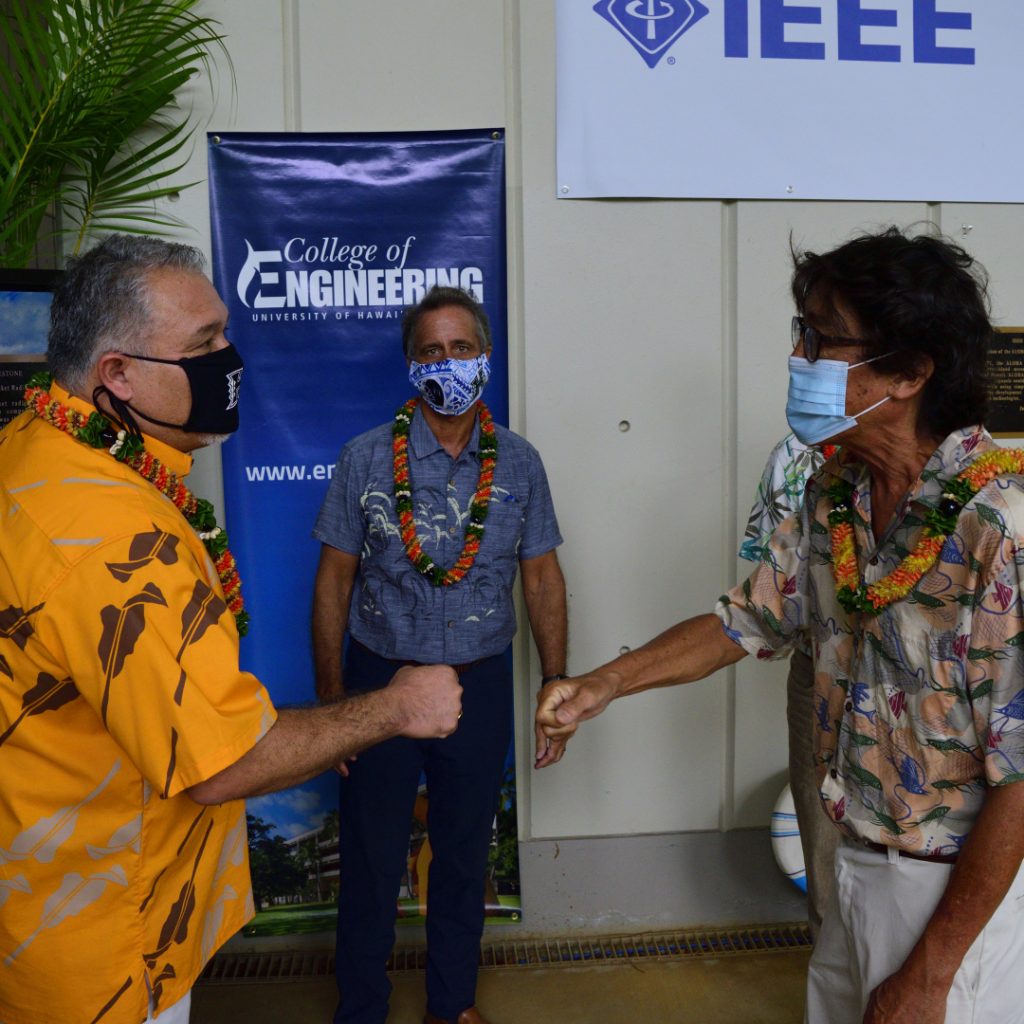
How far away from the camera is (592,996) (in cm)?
301

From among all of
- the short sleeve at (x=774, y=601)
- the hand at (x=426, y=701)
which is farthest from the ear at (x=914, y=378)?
the hand at (x=426, y=701)

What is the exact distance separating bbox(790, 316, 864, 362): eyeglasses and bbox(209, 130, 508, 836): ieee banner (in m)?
1.62

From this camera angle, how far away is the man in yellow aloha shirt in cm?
135

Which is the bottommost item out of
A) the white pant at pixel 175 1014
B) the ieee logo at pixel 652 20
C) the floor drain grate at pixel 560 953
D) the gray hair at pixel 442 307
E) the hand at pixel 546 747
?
the floor drain grate at pixel 560 953

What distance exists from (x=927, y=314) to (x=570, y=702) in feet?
2.95

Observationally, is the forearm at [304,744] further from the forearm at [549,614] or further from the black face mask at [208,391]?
the forearm at [549,614]

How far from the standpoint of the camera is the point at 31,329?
253 centimetres

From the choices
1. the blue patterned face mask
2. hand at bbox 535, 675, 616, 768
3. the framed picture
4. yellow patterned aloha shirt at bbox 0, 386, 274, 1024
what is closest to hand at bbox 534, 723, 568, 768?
hand at bbox 535, 675, 616, 768

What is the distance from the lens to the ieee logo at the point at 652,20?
309 centimetres

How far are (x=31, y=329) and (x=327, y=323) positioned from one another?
87 cm

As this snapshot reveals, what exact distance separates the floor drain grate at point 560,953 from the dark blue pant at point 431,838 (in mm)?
431

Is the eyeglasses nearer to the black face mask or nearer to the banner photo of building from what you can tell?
the black face mask

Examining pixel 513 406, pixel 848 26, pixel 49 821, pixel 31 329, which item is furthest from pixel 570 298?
pixel 49 821

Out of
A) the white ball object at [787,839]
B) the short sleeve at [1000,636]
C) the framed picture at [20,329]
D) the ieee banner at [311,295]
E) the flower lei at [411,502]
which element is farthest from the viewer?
the white ball object at [787,839]
